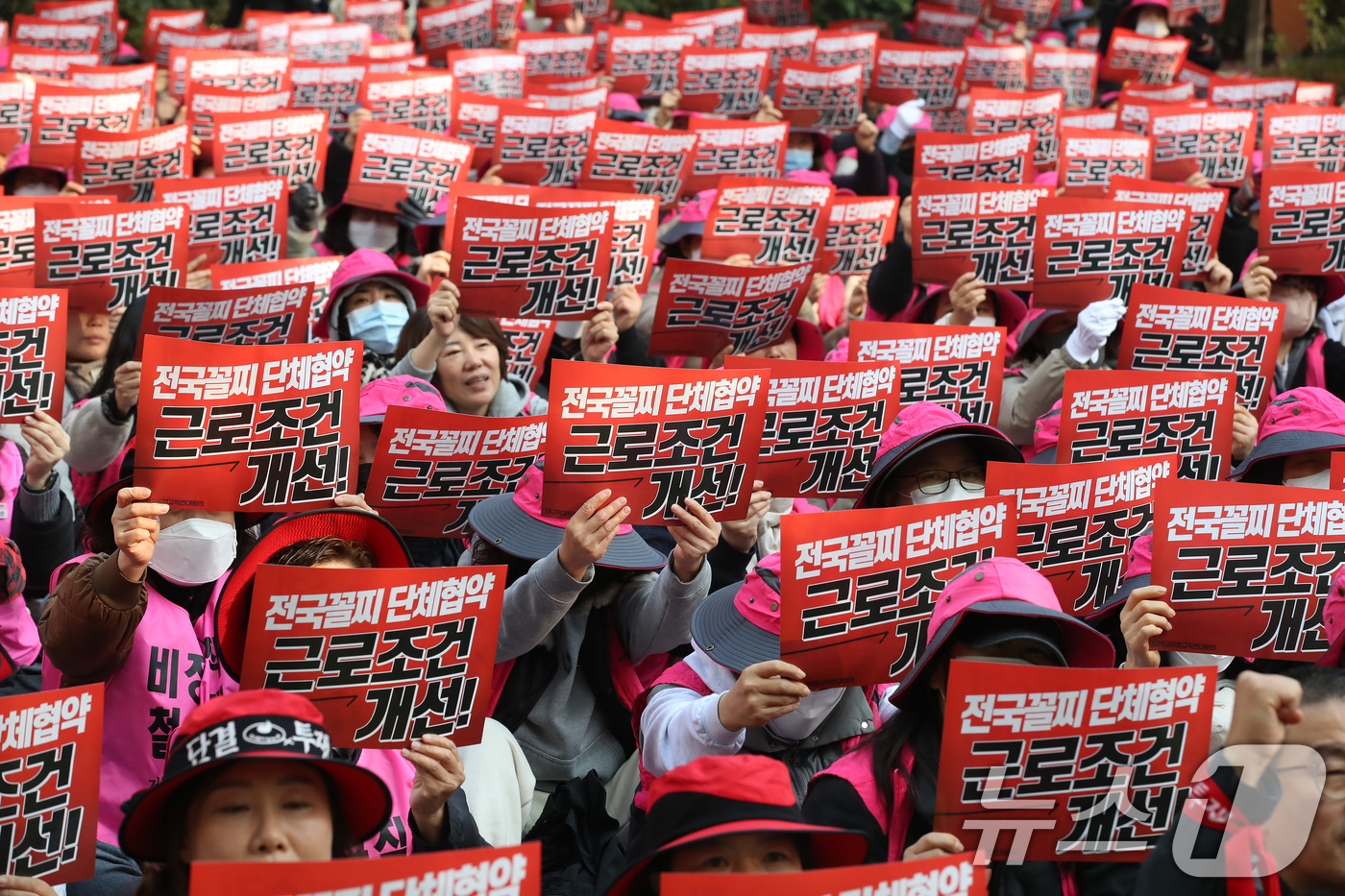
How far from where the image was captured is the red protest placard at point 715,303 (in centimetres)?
564

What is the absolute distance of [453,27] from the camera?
13.3 m

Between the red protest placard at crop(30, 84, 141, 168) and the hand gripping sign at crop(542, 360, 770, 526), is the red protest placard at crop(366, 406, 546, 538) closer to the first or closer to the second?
the hand gripping sign at crop(542, 360, 770, 526)

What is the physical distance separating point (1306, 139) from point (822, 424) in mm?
5840

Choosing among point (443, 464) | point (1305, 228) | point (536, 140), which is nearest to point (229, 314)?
point (443, 464)

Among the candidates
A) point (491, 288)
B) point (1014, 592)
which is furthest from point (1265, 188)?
point (1014, 592)

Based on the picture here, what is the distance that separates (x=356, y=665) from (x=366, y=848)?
43 centimetres

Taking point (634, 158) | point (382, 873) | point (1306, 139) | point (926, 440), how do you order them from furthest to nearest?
point (1306, 139)
point (634, 158)
point (926, 440)
point (382, 873)

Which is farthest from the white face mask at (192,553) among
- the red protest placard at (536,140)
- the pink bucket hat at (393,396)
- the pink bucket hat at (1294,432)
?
the red protest placard at (536,140)

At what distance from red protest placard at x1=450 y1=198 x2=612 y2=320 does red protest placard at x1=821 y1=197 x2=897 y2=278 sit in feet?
6.34

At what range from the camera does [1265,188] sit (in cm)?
688

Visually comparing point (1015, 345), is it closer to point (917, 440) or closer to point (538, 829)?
point (917, 440)

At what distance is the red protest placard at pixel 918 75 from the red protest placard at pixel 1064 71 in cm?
97

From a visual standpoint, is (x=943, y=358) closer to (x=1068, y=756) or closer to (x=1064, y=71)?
(x=1068, y=756)

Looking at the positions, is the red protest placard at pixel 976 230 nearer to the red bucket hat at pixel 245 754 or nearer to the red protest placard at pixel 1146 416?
the red protest placard at pixel 1146 416
